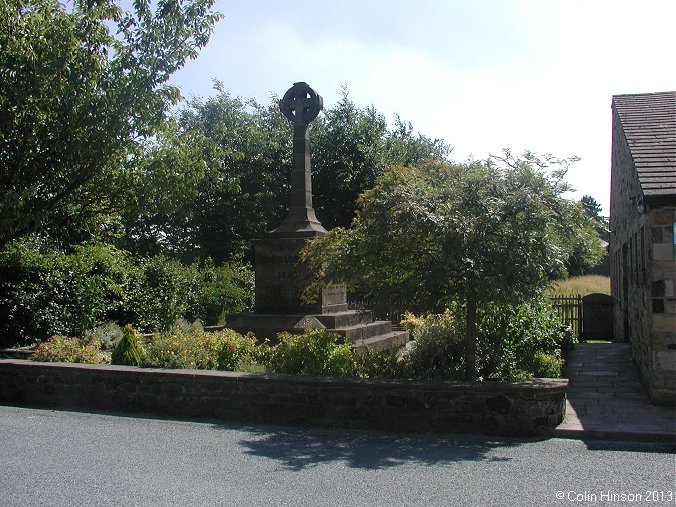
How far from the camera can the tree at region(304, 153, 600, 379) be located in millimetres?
7594

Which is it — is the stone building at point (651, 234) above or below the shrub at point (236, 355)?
above

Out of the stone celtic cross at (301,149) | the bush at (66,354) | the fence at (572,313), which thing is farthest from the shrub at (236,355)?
the fence at (572,313)

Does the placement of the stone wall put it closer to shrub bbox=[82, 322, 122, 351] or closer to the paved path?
the paved path

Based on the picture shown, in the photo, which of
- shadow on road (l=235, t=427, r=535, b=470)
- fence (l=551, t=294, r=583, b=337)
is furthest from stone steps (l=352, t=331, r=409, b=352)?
fence (l=551, t=294, r=583, b=337)

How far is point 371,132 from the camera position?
28.0m

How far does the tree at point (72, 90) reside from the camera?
10688 mm

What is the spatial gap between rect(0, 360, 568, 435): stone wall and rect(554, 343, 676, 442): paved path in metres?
0.46

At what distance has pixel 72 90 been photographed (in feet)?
35.9

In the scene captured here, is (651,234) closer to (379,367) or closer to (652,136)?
(652,136)

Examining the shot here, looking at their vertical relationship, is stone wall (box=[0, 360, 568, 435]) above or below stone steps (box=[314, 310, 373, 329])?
below

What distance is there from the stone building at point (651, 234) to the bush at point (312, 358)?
4425 millimetres

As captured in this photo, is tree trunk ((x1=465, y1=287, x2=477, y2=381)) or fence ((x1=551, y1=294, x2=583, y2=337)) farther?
fence ((x1=551, y1=294, x2=583, y2=337))

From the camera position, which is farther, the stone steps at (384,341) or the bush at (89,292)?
the bush at (89,292)

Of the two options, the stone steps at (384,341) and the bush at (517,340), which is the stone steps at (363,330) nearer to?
the stone steps at (384,341)
